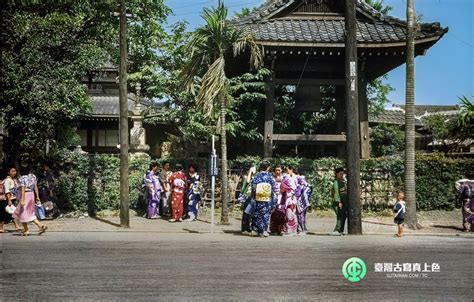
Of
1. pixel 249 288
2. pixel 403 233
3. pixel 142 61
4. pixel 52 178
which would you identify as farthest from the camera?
pixel 142 61

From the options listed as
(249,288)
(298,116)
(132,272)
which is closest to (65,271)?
(132,272)

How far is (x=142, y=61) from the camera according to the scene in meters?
24.7

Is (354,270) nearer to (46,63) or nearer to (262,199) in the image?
(262,199)

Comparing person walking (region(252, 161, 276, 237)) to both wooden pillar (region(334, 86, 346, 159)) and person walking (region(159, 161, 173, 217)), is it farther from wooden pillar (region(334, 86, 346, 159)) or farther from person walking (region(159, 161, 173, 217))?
wooden pillar (region(334, 86, 346, 159))

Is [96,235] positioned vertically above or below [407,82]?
below

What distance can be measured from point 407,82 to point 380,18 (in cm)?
409

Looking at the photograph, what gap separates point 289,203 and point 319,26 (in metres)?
7.53

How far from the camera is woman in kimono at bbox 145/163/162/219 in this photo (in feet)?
56.0

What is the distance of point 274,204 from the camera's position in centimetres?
1344

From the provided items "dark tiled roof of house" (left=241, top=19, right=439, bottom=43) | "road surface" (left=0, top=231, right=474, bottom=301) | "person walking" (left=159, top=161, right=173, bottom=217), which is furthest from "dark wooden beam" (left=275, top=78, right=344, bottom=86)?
"road surface" (left=0, top=231, right=474, bottom=301)

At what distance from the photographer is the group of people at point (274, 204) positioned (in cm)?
1306

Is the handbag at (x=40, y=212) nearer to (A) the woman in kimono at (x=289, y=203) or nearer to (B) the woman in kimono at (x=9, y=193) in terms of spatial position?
(B) the woman in kimono at (x=9, y=193)

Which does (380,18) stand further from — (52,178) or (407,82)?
(52,178)

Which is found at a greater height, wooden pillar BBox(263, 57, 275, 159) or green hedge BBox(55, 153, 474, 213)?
wooden pillar BBox(263, 57, 275, 159)
